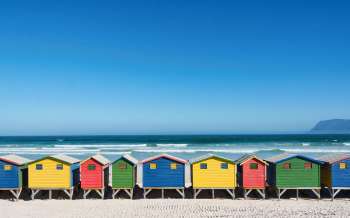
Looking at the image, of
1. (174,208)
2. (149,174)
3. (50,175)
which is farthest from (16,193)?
(174,208)

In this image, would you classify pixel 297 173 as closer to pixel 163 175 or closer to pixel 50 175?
pixel 163 175

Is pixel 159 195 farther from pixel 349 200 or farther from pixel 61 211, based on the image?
pixel 349 200

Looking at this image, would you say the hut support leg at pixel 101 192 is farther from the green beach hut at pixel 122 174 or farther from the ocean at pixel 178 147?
the ocean at pixel 178 147

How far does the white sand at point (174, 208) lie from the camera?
15477mm

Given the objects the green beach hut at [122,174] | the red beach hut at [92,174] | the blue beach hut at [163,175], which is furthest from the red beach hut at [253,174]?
the red beach hut at [92,174]

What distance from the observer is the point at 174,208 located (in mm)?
16453

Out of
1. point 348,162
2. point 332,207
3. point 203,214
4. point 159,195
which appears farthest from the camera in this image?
point 159,195

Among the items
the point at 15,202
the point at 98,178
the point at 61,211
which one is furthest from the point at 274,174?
the point at 15,202

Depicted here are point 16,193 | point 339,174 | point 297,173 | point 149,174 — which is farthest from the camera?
point 16,193

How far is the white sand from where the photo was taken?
15477mm

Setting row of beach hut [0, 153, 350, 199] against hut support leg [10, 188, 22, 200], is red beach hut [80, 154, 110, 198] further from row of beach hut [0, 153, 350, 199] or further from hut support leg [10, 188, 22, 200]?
hut support leg [10, 188, 22, 200]

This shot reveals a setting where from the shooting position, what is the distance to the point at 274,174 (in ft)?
61.0

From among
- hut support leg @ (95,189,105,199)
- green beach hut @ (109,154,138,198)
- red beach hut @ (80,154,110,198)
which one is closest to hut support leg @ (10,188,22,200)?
red beach hut @ (80,154,110,198)

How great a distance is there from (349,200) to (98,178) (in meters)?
13.4
